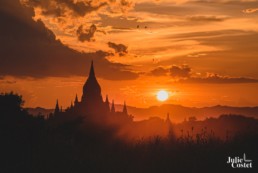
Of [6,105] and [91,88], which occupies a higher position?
[91,88]

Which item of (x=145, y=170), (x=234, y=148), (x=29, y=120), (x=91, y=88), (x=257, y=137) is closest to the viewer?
(x=145, y=170)

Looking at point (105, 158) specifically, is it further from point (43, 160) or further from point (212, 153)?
point (212, 153)

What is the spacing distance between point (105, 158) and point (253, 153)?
17.9ft

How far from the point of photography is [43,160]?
1678 centimetres

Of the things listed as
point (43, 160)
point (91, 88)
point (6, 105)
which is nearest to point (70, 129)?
point (6, 105)
